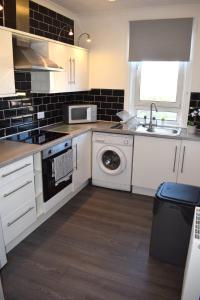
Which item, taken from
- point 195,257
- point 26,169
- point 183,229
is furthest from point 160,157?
point 195,257

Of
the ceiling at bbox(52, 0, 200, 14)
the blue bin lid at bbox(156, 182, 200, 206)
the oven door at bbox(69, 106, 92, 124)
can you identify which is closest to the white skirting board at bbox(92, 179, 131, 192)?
the oven door at bbox(69, 106, 92, 124)

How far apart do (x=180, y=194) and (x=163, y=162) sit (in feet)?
3.64

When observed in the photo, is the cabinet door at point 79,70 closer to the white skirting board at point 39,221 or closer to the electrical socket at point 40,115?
the electrical socket at point 40,115

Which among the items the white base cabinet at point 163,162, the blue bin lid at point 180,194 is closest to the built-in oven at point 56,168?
the white base cabinet at point 163,162

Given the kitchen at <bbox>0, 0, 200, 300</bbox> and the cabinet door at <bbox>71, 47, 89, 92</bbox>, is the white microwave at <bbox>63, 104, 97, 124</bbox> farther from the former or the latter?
the cabinet door at <bbox>71, 47, 89, 92</bbox>

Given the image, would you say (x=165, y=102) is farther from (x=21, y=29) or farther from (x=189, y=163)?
(x=21, y=29)

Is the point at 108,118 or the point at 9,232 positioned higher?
the point at 108,118

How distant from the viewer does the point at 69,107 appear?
11.3 feet

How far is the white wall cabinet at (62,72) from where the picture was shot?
281 centimetres

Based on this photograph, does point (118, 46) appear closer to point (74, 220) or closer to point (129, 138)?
point (129, 138)

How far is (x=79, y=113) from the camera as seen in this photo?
359cm

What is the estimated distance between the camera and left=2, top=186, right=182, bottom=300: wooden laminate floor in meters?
1.84

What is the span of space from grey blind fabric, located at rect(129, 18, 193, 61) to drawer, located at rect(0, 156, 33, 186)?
218 cm

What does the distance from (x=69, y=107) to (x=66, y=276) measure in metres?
2.21
